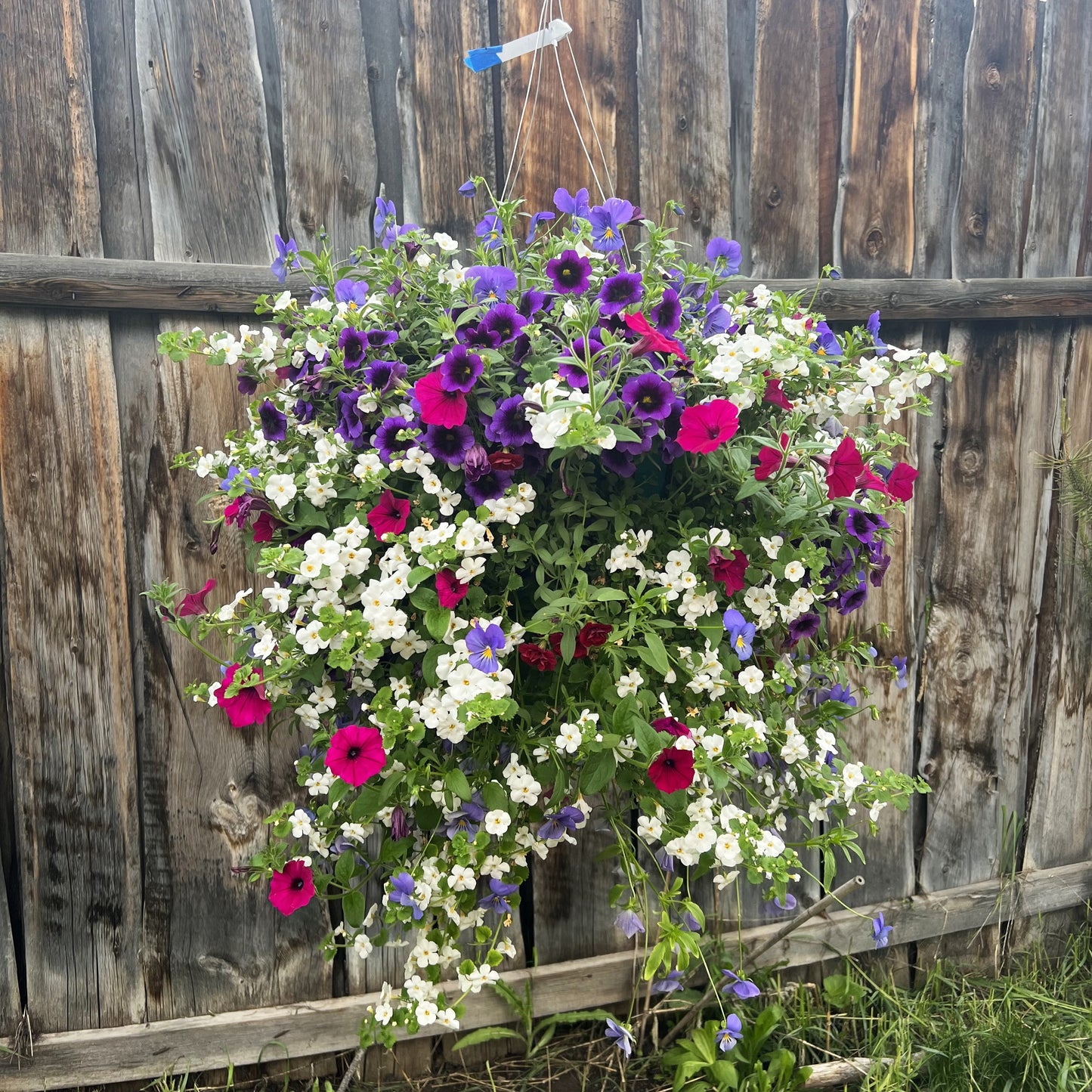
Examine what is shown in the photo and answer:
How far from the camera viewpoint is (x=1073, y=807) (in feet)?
7.39

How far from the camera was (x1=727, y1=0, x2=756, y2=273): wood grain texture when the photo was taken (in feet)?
5.93

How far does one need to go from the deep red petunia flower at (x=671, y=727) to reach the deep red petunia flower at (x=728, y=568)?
202 mm

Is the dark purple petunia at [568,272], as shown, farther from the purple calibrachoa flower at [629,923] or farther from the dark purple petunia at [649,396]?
the purple calibrachoa flower at [629,923]

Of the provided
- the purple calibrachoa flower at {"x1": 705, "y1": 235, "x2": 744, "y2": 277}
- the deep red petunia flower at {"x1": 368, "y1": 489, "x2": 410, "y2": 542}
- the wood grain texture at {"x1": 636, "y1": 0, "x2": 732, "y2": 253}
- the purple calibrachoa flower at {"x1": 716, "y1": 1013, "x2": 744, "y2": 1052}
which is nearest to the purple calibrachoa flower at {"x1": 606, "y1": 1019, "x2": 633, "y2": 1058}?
the purple calibrachoa flower at {"x1": 716, "y1": 1013, "x2": 744, "y2": 1052}

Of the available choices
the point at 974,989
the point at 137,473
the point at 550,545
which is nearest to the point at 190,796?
the point at 137,473

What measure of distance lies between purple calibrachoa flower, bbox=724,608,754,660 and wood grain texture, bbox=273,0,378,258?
1.09 m

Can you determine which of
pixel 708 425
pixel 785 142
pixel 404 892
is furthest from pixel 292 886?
pixel 785 142

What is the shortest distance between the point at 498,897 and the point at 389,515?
0.71m

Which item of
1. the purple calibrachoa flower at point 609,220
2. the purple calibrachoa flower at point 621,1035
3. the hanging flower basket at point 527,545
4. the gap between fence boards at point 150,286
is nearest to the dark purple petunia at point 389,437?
the hanging flower basket at point 527,545

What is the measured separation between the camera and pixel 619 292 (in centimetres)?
113

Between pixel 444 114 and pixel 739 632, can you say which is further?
pixel 444 114

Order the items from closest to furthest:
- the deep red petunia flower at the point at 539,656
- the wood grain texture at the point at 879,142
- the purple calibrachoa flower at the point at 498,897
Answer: the deep red petunia flower at the point at 539,656 → the purple calibrachoa flower at the point at 498,897 → the wood grain texture at the point at 879,142

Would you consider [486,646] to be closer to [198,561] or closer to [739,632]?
[739,632]

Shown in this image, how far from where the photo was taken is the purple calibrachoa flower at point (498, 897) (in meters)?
1.38
